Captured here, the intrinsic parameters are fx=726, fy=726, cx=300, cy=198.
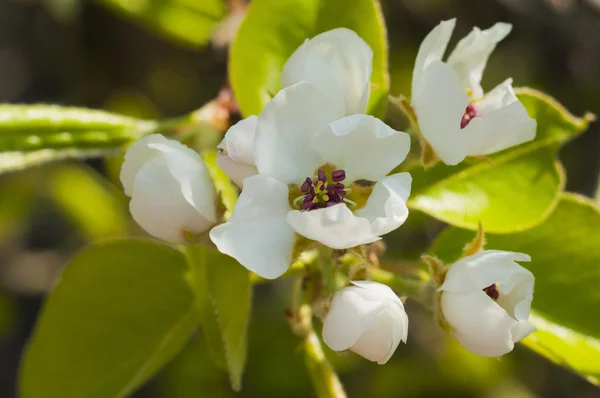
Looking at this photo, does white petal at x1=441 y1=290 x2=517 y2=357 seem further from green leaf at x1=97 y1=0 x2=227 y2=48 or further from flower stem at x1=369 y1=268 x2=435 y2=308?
green leaf at x1=97 y1=0 x2=227 y2=48

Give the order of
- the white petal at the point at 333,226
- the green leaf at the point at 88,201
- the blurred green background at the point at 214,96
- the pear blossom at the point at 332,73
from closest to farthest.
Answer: the white petal at the point at 333,226 < the pear blossom at the point at 332,73 < the blurred green background at the point at 214,96 < the green leaf at the point at 88,201

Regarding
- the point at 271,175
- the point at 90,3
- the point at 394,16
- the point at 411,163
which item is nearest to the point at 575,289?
the point at 411,163

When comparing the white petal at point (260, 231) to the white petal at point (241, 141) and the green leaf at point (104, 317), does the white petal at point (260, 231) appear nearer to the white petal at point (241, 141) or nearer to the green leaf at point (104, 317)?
the white petal at point (241, 141)

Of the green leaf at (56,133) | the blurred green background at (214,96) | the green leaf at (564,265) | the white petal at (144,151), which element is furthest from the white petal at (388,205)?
the blurred green background at (214,96)

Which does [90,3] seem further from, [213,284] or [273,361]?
[213,284]

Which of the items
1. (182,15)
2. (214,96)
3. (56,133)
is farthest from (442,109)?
(214,96)

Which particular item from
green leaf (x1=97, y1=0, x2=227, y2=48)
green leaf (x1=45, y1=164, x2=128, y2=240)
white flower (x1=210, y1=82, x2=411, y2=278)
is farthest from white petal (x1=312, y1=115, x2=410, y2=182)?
green leaf (x1=45, y1=164, x2=128, y2=240)
